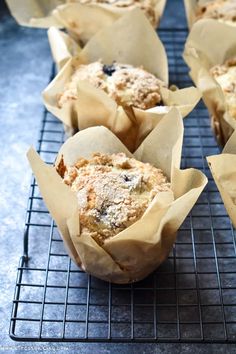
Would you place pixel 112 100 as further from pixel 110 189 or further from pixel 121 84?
pixel 110 189

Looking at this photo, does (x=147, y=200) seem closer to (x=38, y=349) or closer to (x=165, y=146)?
(x=165, y=146)

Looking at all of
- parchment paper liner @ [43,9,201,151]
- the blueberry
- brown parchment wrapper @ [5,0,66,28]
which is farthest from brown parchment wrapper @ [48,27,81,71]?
brown parchment wrapper @ [5,0,66,28]

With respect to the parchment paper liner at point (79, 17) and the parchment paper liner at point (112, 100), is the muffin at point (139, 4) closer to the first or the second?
the parchment paper liner at point (79, 17)

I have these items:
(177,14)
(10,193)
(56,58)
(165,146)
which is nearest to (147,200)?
(165,146)

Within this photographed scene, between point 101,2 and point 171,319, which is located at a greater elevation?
point 101,2

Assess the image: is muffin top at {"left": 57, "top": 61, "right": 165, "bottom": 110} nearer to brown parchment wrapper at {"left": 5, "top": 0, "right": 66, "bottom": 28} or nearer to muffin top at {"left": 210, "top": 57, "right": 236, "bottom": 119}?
muffin top at {"left": 210, "top": 57, "right": 236, "bottom": 119}

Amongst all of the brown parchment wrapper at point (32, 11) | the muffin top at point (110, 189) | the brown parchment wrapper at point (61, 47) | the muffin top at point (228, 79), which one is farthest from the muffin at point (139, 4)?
the muffin top at point (110, 189)

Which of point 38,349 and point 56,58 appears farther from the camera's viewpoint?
point 56,58
